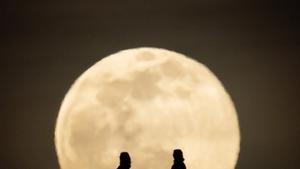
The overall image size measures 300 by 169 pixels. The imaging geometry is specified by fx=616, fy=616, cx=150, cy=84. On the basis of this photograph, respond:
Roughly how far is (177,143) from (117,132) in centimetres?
130

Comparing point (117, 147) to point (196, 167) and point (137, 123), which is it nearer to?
point (137, 123)

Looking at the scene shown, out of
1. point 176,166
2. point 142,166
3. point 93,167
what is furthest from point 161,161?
point 176,166

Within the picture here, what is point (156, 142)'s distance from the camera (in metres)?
13.1

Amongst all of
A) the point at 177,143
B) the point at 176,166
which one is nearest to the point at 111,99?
the point at 177,143

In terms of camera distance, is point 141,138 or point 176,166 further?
point 141,138

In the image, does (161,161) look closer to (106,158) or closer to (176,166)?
(106,158)

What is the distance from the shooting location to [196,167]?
1321cm

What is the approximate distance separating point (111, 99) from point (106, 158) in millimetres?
1367

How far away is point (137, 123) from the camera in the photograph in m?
13.3

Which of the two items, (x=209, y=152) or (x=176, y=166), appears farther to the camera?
(x=209, y=152)

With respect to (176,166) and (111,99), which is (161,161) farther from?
(176,166)

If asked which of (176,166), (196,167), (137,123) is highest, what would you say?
(137,123)

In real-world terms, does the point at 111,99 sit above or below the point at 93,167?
above

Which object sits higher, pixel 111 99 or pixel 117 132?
pixel 111 99
